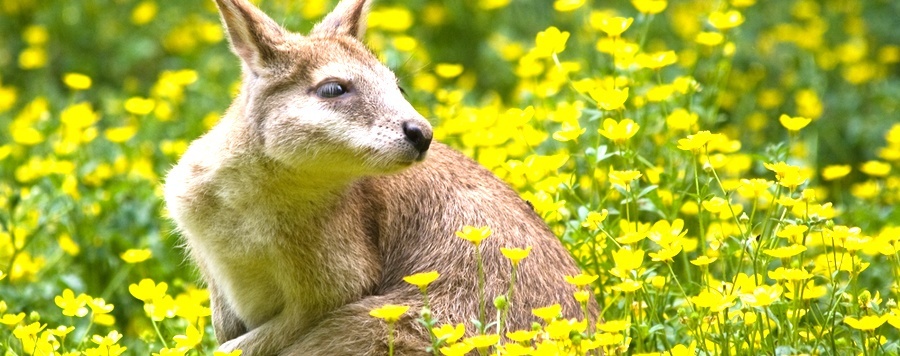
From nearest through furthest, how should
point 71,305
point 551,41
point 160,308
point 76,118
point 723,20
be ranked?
point 71,305 < point 160,308 < point 551,41 < point 723,20 < point 76,118

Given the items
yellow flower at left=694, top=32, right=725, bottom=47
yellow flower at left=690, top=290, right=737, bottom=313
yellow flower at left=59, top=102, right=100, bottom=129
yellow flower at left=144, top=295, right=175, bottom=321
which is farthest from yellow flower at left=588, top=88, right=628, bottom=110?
yellow flower at left=59, top=102, right=100, bottom=129

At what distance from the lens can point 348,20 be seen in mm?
5340

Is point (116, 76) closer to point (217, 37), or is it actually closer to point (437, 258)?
point (217, 37)

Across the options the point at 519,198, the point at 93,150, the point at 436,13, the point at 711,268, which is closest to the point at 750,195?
the point at 519,198

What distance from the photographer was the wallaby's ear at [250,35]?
4926 millimetres

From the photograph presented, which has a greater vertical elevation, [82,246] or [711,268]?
[711,268]

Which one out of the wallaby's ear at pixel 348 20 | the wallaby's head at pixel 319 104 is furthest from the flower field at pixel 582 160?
the wallaby's ear at pixel 348 20

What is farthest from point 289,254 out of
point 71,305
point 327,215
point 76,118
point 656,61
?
point 76,118

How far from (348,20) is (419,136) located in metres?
0.86

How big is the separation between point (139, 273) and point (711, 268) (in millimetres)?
2713

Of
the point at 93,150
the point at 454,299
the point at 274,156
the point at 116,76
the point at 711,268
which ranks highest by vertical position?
the point at 274,156

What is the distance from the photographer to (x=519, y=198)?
5.30m

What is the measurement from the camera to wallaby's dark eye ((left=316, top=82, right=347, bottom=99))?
4.89 m

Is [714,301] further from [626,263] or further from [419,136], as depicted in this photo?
[419,136]
